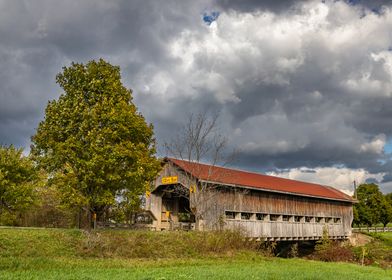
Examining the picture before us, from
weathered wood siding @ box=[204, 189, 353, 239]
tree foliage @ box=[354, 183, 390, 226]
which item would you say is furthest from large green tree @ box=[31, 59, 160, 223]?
tree foliage @ box=[354, 183, 390, 226]

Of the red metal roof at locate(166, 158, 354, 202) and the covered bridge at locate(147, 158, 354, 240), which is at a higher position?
the red metal roof at locate(166, 158, 354, 202)

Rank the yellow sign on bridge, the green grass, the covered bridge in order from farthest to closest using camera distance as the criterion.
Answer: the yellow sign on bridge < the covered bridge < the green grass

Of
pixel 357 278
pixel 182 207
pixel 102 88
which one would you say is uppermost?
pixel 102 88

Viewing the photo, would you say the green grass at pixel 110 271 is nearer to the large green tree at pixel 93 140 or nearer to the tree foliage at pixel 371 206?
the large green tree at pixel 93 140

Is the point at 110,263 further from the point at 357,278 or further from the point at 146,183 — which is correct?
the point at 357,278

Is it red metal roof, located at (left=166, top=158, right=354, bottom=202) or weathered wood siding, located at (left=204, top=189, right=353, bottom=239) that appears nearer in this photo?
red metal roof, located at (left=166, top=158, right=354, bottom=202)

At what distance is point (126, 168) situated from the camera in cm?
2116

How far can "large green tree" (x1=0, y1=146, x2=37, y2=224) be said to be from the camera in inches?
1195

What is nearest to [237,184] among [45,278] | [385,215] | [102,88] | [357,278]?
[102,88]

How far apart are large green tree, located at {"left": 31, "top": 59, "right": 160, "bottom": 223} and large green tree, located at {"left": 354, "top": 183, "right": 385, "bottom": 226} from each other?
54365 mm

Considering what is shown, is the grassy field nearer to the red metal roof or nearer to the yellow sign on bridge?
the red metal roof

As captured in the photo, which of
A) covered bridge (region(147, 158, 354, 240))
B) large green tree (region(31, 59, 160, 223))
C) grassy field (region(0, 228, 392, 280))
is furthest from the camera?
covered bridge (region(147, 158, 354, 240))

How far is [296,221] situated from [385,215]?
36812mm

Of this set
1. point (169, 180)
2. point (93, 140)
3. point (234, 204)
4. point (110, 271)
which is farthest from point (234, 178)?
point (110, 271)
